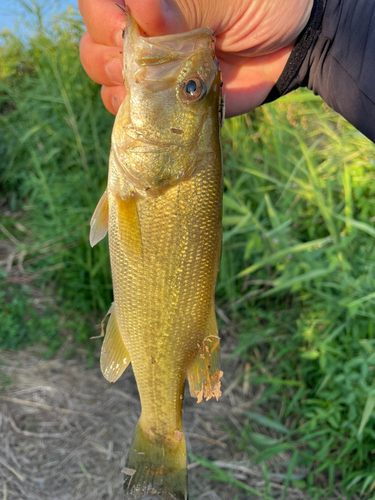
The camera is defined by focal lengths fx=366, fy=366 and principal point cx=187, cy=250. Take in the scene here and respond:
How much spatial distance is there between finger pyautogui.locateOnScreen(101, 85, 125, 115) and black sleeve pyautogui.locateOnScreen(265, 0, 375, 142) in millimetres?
922

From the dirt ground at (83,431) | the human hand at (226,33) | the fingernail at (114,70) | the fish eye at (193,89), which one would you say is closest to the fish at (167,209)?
the fish eye at (193,89)

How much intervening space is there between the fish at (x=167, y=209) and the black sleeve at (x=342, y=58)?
0.85m

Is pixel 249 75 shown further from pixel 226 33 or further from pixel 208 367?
pixel 208 367

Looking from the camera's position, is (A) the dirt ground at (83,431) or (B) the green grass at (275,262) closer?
(B) the green grass at (275,262)

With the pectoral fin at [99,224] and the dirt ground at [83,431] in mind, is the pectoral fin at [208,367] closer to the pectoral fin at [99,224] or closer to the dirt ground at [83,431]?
the pectoral fin at [99,224]

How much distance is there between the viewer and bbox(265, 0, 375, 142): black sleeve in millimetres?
1776

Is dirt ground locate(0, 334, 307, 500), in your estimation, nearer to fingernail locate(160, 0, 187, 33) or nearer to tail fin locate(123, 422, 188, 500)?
tail fin locate(123, 422, 188, 500)

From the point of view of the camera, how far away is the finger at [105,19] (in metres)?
1.50

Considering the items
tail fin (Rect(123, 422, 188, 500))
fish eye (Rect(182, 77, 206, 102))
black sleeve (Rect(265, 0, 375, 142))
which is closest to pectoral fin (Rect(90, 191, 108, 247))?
fish eye (Rect(182, 77, 206, 102))

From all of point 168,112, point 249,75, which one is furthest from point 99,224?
point 249,75

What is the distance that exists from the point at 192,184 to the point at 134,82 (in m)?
0.44

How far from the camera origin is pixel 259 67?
2.11 m

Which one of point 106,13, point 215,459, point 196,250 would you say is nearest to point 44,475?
point 215,459

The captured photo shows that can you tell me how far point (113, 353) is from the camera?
1.67 metres
